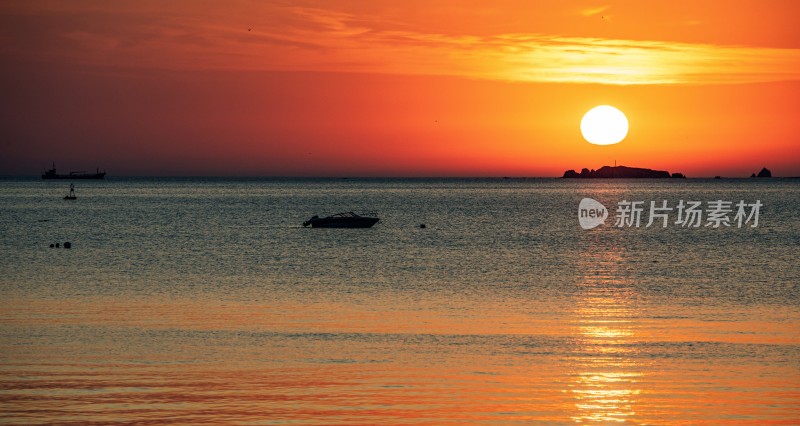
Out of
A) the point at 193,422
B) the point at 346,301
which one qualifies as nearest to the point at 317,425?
the point at 193,422

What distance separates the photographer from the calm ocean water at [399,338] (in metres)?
21.3

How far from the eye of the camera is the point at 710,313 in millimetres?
37219

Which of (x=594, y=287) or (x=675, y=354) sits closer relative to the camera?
(x=675, y=354)

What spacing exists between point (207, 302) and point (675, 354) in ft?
67.0

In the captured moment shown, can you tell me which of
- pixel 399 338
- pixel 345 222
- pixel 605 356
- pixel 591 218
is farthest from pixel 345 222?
pixel 605 356

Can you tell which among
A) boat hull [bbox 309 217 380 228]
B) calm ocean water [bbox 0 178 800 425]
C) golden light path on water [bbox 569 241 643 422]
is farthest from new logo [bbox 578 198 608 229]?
golden light path on water [bbox 569 241 643 422]

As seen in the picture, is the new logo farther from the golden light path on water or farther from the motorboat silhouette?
the golden light path on water

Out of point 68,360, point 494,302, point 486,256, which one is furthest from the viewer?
point 486,256

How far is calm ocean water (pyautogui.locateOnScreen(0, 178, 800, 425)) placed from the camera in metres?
21.3

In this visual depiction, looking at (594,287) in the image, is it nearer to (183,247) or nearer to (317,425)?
(317,425)

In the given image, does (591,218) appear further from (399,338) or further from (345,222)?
(399,338)

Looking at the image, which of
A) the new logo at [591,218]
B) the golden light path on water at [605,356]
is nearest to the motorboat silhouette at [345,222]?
the new logo at [591,218]

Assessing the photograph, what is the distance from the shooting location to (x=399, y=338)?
3056cm

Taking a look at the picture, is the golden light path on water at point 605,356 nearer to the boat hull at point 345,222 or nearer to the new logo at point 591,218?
the boat hull at point 345,222
